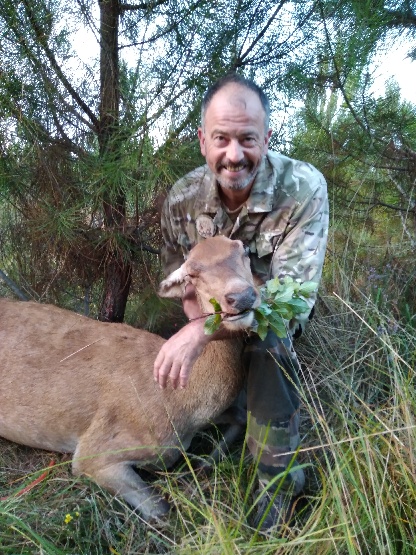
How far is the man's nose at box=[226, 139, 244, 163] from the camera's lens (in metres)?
3.21

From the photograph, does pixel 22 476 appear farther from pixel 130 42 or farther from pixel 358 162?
pixel 358 162

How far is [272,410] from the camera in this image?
2812 mm

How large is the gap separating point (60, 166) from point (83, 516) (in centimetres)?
231

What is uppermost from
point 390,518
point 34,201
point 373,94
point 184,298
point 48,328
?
→ point 373,94

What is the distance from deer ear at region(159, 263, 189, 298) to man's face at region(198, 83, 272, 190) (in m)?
0.66

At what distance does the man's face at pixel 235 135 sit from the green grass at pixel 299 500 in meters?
1.18

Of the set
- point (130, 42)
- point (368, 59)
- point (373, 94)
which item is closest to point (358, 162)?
point (373, 94)

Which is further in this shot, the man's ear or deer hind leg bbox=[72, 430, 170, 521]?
the man's ear

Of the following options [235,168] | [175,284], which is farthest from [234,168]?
[175,284]

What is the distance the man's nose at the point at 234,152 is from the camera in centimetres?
321

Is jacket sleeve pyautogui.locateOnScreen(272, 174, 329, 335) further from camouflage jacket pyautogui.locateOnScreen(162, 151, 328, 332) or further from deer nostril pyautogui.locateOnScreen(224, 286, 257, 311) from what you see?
deer nostril pyautogui.locateOnScreen(224, 286, 257, 311)

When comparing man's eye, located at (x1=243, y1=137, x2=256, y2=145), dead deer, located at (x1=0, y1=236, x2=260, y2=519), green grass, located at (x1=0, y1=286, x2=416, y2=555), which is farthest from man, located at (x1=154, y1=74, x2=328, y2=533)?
dead deer, located at (x1=0, y1=236, x2=260, y2=519)

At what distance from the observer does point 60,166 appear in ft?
13.0

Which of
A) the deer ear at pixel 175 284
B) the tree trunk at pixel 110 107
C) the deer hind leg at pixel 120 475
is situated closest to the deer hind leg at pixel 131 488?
the deer hind leg at pixel 120 475
